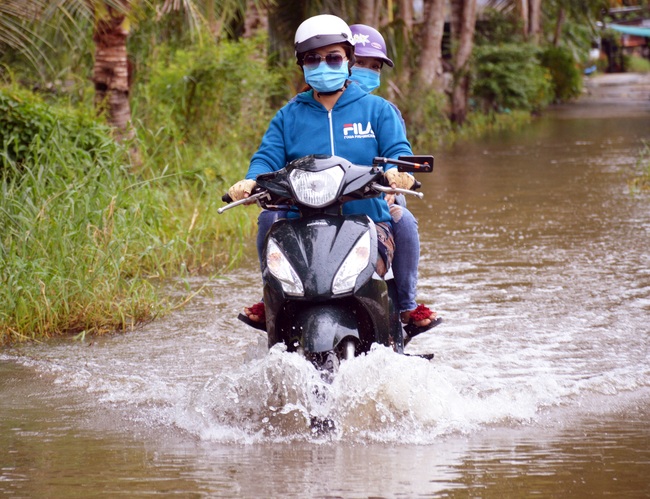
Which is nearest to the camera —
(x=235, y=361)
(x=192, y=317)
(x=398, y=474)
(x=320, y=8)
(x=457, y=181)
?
(x=398, y=474)

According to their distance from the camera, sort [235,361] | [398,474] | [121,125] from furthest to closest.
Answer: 1. [121,125]
2. [235,361]
3. [398,474]

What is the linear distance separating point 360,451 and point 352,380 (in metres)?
0.31

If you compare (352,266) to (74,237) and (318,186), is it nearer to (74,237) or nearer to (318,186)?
(318,186)

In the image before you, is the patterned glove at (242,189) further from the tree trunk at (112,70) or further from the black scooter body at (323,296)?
the tree trunk at (112,70)

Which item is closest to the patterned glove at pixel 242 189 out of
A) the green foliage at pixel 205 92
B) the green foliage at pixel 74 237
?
the green foliage at pixel 74 237

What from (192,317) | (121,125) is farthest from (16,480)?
(121,125)

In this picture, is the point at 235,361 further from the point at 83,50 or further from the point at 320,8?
the point at 320,8

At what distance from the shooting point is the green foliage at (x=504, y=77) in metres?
30.6

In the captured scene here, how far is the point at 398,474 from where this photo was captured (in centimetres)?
414

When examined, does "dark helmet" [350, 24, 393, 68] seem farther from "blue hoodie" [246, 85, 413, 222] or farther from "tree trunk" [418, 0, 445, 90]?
"tree trunk" [418, 0, 445, 90]

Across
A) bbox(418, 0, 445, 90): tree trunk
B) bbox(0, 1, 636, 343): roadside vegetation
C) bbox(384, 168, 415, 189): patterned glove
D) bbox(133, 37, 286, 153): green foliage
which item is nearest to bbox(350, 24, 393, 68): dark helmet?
bbox(384, 168, 415, 189): patterned glove

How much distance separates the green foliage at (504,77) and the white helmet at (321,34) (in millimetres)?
25959

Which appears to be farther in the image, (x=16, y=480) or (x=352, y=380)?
(x=352, y=380)

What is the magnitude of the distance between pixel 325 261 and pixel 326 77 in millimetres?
915
